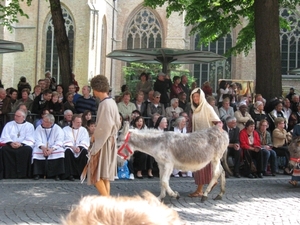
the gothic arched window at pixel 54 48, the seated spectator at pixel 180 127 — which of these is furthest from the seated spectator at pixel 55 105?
the gothic arched window at pixel 54 48

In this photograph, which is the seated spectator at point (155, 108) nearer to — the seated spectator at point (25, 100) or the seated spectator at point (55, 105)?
the seated spectator at point (55, 105)

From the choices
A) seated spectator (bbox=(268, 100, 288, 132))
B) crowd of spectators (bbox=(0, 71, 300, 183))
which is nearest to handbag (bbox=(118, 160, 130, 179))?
crowd of spectators (bbox=(0, 71, 300, 183))

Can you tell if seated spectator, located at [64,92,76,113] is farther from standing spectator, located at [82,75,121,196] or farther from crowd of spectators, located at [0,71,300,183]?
standing spectator, located at [82,75,121,196]

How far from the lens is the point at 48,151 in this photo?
1284 centimetres

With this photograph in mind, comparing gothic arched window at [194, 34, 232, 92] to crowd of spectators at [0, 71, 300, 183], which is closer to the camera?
crowd of spectators at [0, 71, 300, 183]

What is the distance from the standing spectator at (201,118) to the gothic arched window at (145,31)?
111 feet

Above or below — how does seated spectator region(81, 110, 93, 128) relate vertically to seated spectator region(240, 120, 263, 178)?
above

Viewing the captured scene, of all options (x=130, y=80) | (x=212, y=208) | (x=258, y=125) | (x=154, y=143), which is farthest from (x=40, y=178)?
(x=130, y=80)

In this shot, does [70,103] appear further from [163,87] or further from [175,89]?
[175,89]

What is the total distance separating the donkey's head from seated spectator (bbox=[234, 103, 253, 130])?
587cm

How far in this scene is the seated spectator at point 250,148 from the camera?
13.9 meters

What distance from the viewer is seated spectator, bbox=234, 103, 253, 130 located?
1502 centimetres

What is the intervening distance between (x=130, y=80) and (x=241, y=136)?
25.9 metres

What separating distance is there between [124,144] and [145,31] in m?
35.4
